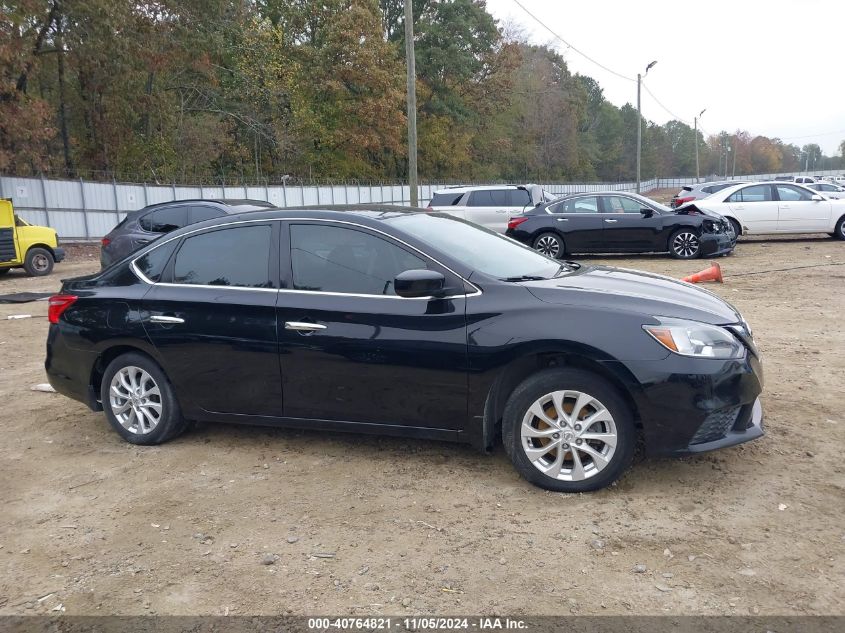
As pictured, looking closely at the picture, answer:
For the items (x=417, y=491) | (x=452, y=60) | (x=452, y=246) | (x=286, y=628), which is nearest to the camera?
(x=286, y=628)

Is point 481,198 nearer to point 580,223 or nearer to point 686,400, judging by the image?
point 580,223

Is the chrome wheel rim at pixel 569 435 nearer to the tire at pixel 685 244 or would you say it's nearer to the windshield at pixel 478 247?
the windshield at pixel 478 247

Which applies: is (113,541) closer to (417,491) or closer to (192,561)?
(192,561)

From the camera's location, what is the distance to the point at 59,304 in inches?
213

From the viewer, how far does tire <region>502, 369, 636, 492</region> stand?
395 centimetres

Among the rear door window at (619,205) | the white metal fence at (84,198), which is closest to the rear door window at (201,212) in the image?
the rear door window at (619,205)

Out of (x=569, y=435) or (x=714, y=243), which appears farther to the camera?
(x=714, y=243)

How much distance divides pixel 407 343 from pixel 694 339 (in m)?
1.62

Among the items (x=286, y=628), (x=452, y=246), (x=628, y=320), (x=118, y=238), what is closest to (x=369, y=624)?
(x=286, y=628)

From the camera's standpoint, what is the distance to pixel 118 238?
12.9m

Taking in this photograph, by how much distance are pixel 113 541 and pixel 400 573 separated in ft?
5.16

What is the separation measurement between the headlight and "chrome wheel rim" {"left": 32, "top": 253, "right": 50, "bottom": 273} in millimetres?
16033

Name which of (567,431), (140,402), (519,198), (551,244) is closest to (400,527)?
(567,431)

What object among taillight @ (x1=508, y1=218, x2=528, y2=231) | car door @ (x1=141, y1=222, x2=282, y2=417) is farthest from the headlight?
taillight @ (x1=508, y1=218, x2=528, y2=231)
